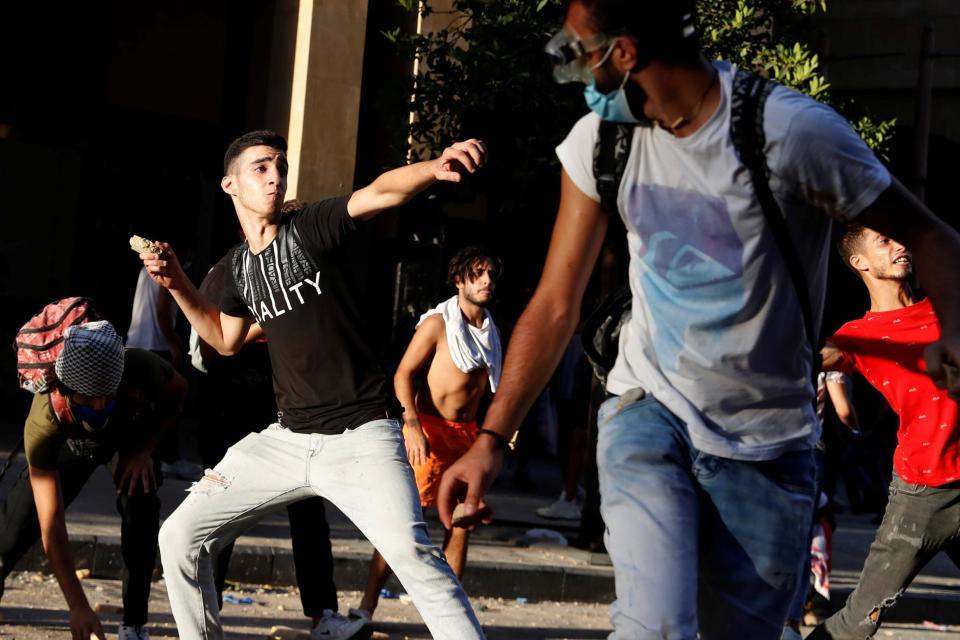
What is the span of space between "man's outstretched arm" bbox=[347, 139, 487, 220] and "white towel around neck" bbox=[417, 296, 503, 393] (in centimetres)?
272

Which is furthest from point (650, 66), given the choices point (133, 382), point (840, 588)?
point (840, 588)

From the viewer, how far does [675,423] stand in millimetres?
3207

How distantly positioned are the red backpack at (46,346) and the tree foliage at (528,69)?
14.3 feet

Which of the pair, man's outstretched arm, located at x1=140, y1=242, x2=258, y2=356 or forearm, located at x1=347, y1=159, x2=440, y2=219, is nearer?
forearm, located at x1=347, y1=159, x2=440, y2=219

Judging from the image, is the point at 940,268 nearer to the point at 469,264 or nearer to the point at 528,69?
the point at 469,264

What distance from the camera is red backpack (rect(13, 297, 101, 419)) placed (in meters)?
5.56

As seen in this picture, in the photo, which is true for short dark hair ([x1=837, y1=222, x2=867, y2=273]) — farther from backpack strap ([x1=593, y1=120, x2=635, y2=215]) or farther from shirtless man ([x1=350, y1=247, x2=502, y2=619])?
backpack strap ([x1=593, y1=120, x2=635, y2=215])

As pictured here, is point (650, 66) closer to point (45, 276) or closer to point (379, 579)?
point (379, 579)

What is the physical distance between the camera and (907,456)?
5434 millimetres

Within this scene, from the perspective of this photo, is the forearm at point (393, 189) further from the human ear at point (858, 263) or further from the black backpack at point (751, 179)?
the human ear at point (858, 263)

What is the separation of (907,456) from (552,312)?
261cm

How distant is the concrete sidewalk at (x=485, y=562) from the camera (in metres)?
7.67

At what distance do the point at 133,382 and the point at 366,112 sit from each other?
9446mm

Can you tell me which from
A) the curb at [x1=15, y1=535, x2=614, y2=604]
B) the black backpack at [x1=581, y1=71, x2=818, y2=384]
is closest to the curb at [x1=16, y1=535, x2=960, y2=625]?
the curb at [x1=15, y1=535, x2=614, y2=604]
